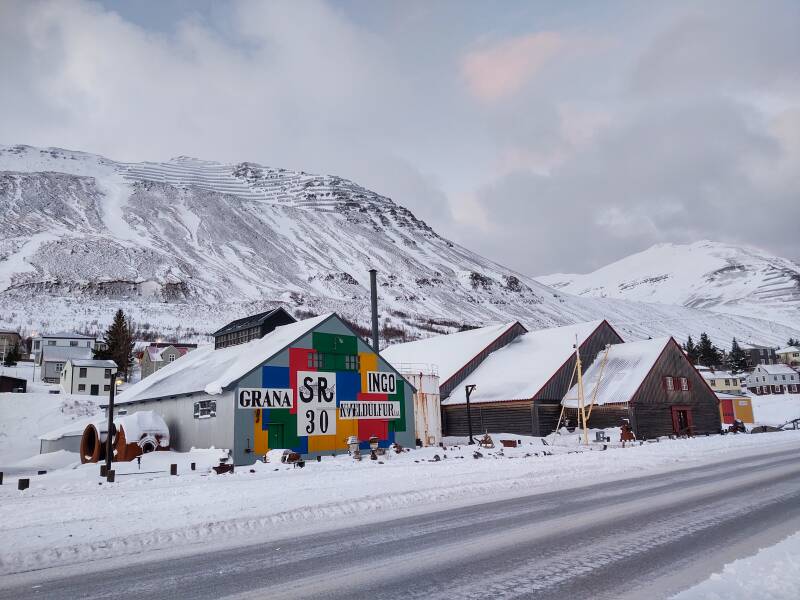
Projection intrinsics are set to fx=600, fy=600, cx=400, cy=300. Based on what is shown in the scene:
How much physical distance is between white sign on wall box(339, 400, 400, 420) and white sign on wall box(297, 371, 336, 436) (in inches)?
33.7

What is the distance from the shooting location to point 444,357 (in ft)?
178

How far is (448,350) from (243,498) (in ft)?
136

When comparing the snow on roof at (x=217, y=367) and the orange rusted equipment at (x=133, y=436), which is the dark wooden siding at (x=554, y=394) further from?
the orange rusted equipment at (x=133, y=436)

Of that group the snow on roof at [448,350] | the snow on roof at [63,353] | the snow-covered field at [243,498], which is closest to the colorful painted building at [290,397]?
the snow-covered field at [243,498]

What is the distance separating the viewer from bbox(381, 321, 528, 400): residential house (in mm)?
50219

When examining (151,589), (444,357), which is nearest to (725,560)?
(151,589)

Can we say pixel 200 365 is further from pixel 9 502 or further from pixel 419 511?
pixel 419 511

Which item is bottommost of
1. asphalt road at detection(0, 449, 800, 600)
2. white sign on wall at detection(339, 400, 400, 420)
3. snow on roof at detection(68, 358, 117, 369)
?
asphalt road at detection(0, 449, 800, 600)

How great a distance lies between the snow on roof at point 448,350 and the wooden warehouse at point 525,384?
1.41m

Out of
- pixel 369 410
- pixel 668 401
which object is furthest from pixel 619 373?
pixel 369 410

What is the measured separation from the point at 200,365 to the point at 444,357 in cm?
2254

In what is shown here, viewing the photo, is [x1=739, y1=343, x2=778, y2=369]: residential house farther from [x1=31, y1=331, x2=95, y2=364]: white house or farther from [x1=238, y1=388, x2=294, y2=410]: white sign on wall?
[x1=238, y1=388, x2=294, y2=410]: white sign on wall

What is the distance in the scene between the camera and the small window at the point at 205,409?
31.7m

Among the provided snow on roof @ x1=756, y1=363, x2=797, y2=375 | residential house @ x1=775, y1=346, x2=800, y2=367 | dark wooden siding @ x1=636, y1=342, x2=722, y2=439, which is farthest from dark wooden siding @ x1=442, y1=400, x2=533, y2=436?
residential house @ x1=775, y1=346, x2=800, y2=367
